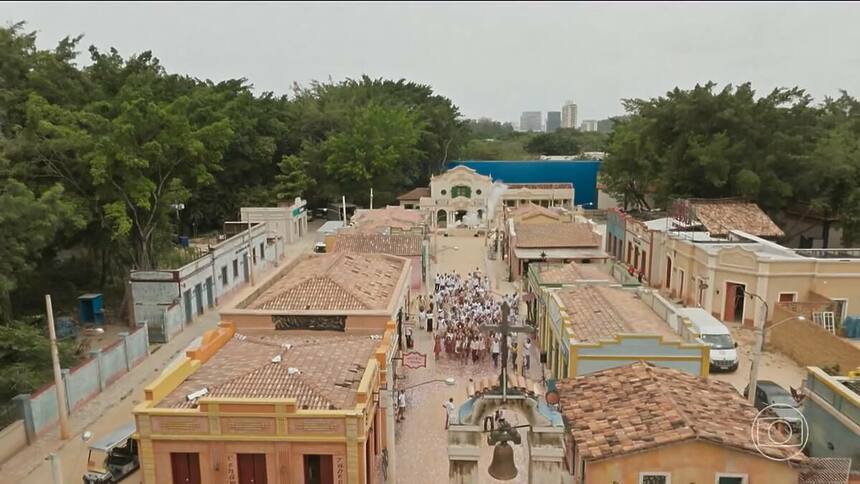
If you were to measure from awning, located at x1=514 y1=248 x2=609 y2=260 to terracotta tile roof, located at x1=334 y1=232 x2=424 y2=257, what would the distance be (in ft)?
17.2

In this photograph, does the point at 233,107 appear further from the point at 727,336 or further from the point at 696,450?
the point at 696,450

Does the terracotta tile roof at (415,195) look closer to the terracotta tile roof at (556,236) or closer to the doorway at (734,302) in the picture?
the terracotta tile roof at (556,236)

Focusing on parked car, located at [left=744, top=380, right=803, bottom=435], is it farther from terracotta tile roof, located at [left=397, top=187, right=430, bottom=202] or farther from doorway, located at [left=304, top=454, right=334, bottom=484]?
terracotta tile roof, located at [left=397, top=187, right=430, bottom=202]

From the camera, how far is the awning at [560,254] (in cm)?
2969

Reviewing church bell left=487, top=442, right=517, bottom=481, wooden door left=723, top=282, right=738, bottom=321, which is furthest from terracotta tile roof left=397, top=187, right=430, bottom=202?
church bell left=487, top=442, right=517, bottom=481

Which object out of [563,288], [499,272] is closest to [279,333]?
[563,288]

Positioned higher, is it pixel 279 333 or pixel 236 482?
pixel 279 333

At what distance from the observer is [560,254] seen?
30078 mm

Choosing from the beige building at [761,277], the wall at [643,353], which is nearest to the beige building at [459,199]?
the beige building at [761,277]

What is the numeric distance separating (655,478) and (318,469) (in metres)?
6.29

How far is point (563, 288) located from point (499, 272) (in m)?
15.7

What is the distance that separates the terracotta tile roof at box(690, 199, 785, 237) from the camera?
3198 centimetres

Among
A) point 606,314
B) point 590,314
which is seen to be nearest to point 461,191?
point 590,314

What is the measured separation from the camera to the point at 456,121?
81.2m
